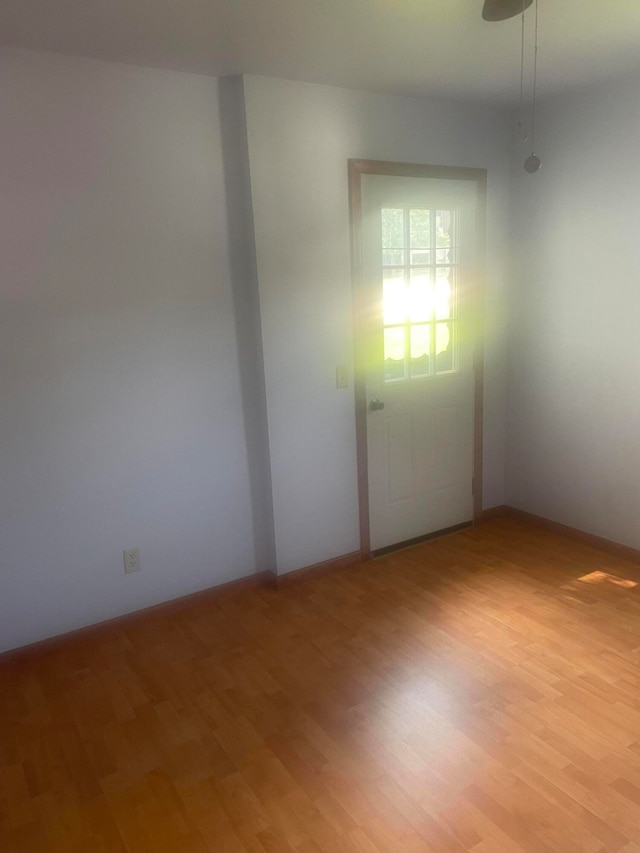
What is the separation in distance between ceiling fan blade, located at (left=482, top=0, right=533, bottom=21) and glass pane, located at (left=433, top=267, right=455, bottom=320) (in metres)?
1.58

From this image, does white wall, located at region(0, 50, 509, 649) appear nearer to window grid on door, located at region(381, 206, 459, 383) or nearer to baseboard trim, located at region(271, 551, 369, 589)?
baseboard trim, located at region(271, 551, 369, 589)

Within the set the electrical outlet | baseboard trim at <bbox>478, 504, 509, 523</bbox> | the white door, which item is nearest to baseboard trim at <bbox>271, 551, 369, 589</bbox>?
the white door

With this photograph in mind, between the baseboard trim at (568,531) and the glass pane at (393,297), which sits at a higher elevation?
the glass pane at (393,297)

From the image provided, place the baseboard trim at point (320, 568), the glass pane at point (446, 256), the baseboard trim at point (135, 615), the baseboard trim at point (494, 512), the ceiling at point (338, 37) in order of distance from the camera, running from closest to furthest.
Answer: the ceiling at point (338, 37), the baseboard trim at point (135, 615), the baseboard trim at point (320, 568), the glass pane at point (446, 256), the baseboard trim at point (494, 512)

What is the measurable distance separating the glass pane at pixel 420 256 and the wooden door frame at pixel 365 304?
36 centimetres

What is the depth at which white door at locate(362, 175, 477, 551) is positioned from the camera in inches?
131

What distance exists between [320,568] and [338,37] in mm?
2517

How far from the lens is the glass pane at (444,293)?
3543 millimetres

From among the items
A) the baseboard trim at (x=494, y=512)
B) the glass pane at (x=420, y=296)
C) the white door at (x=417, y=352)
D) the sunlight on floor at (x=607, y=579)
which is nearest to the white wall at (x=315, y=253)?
the white door at (x=417, y=352)

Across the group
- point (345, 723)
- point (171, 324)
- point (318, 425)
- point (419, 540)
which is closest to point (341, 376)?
point (318, 425)

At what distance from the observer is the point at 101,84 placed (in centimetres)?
254

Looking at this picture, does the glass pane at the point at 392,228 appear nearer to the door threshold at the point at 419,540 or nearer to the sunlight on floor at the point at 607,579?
the door threshold at the point at 419,540

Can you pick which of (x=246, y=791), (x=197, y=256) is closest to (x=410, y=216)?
(x=197, y=256)

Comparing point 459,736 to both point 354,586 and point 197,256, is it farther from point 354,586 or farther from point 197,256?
point 197,256
